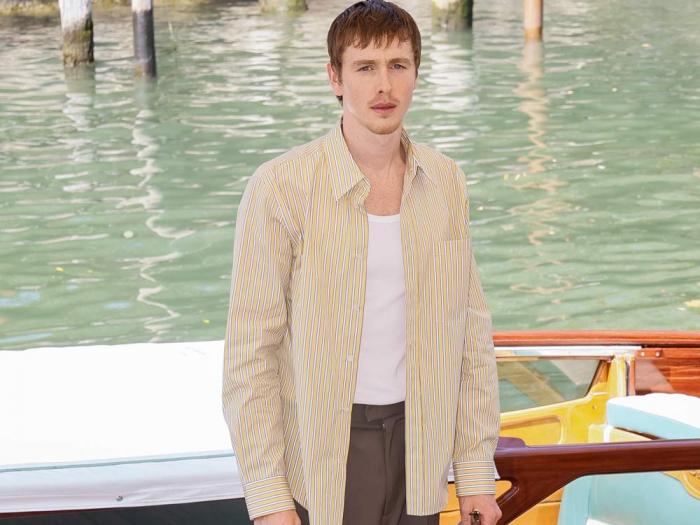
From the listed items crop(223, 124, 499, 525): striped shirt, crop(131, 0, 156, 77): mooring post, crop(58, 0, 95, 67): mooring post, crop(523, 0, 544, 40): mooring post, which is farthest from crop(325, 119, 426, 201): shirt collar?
crop(523, 0, 544, 40): mooring post

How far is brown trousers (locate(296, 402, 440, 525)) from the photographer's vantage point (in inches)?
92.8

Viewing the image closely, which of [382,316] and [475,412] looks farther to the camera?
[475,412]

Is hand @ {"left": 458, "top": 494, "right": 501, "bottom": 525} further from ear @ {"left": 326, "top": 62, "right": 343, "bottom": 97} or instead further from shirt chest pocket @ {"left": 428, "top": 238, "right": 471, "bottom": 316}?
ear @ {"left": 326, "top": 62, "right": 343, "bottom": 97}

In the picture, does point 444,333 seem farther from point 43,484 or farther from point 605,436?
point 605,436

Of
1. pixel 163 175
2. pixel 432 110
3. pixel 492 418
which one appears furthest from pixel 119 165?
pixel 492 418

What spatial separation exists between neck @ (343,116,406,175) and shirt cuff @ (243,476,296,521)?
0.60m

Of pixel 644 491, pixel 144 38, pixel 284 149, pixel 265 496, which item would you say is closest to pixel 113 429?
pixel 265 496

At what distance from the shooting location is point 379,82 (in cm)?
230

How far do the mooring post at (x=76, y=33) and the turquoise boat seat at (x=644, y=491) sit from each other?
53.2 ft

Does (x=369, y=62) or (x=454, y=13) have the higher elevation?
(x=369, y=62)

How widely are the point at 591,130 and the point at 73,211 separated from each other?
20.5ft

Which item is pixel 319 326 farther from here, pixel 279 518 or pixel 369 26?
pixel 369 26

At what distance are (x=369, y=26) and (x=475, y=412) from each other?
77 centimetres

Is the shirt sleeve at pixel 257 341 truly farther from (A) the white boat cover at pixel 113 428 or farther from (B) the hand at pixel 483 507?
(A) the white boat cover at pixel 113 428
